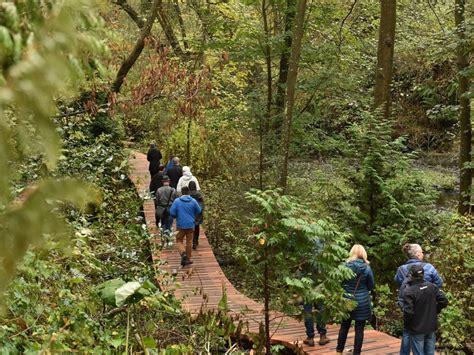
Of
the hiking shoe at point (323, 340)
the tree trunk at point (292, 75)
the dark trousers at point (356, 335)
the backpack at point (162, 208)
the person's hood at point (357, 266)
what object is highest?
the tree trunk at point (292, 75)

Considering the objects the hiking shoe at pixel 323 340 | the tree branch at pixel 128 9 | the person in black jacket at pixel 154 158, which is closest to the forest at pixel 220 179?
the hiking shoe at pixel 323 340

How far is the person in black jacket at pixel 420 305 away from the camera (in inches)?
242

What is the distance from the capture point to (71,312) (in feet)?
16.2

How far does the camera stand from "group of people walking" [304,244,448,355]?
616 cm

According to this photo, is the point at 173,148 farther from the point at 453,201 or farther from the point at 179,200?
the point at 453,201

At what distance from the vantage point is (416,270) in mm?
6109

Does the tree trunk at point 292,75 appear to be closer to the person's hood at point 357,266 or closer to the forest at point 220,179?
the forest at point 220,179

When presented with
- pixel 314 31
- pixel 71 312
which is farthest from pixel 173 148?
pixel 71 312

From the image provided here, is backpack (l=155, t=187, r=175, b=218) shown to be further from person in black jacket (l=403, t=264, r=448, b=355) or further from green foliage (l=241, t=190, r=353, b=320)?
person in black jacket (l=403, t=264, r=448, b=355)

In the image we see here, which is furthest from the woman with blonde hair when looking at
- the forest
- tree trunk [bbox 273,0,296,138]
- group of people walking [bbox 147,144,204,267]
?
tree trunk [bbox 273,0,296,138]

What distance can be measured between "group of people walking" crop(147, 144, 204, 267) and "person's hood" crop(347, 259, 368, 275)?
3.40m

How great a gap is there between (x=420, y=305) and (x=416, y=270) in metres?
0.44

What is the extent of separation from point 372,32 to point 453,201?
330 inches

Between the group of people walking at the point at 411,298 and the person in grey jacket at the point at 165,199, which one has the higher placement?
the person in grey jacket at the point at 165,199
